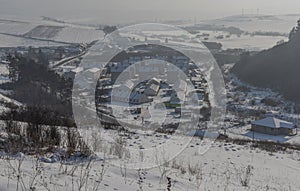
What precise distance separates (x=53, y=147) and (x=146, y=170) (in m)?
0.73

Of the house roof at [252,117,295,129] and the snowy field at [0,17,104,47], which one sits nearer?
the house roof at [252,117,295,129]

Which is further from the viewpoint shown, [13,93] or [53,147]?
[13,93]

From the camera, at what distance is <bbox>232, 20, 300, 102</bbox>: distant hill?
19359mm

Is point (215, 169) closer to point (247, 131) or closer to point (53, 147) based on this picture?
point (53, 147)

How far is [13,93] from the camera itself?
43.7 ft

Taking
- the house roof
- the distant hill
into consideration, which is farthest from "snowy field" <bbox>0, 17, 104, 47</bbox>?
the house roof

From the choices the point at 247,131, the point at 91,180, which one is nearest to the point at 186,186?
the point at 91,180

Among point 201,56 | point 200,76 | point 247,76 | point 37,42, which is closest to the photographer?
point 200,76

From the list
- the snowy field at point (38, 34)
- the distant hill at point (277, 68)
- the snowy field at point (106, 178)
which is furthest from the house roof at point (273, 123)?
the snowy field at point (38, 34)

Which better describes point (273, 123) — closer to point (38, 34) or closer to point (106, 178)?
point (106, 178)

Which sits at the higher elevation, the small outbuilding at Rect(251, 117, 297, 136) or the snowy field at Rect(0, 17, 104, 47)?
the snowy field at Rect(0, 17, 104, 47)

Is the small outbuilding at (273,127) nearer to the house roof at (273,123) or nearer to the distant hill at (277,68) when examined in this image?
the house roof at (273,123)

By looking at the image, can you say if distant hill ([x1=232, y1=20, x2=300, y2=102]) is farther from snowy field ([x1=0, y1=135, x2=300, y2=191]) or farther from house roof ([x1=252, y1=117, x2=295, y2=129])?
snowy field ([x1=0, y1=135, x2=300, y2=191])

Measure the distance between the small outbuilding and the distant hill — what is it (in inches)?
267
